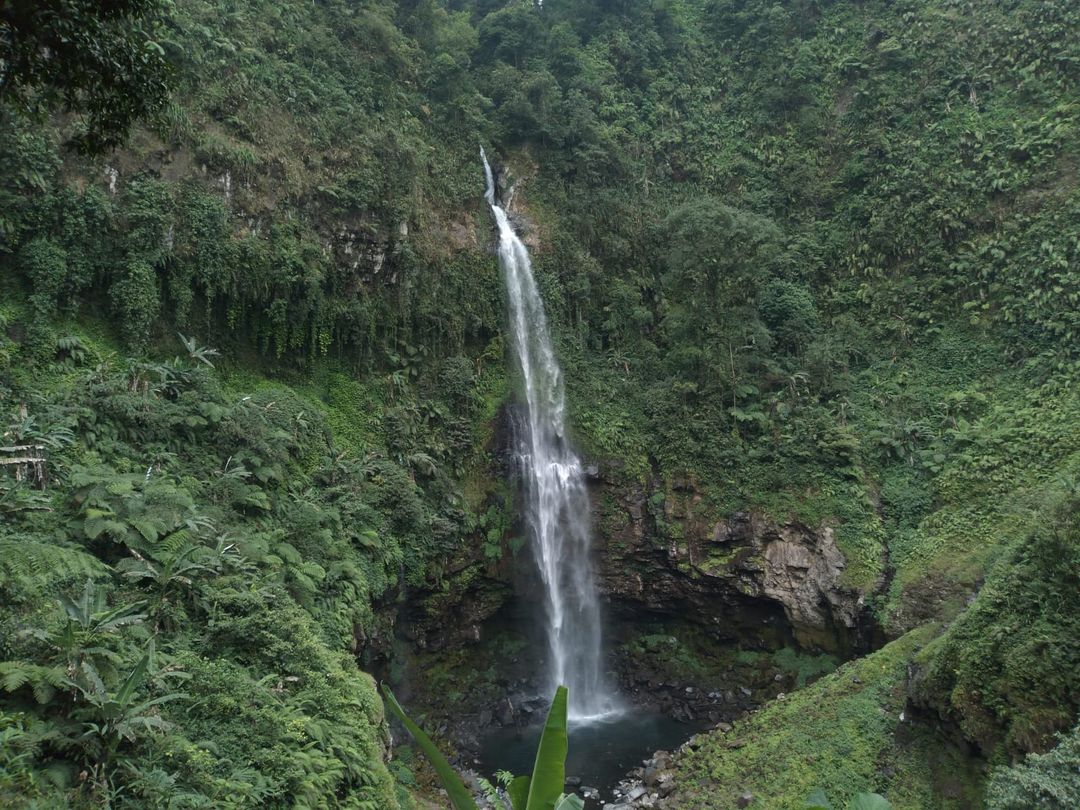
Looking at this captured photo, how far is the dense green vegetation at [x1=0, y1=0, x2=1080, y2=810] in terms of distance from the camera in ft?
26.2

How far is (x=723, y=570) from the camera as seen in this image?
19.8 m

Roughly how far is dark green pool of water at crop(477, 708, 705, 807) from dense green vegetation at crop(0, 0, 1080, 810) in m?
2.38

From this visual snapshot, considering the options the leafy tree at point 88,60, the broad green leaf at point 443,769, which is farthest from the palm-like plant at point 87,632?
the leafy tree at point 88,60

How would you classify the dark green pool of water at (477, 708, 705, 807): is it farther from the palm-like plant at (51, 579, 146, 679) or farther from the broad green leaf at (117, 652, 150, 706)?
the broad green leaf at (117, 652, 150, 706)

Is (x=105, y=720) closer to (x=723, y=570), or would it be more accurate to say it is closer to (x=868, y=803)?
(x=868, y=803)

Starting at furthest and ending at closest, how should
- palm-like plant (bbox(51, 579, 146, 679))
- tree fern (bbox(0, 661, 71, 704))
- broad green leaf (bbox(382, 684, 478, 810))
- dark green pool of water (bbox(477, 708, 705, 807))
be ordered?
→ dark green pool of water (bbox(477, 708, 705, 807))
palm-like plant (bbox(51, 579, 146, 679))
tree fern (bbox(0, 661, 71, 704))
broad green leaf (bbox(382, 684, 478, 810))

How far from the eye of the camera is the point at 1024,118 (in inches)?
966

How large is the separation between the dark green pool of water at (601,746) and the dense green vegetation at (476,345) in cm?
238

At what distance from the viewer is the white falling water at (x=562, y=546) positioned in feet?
65.7

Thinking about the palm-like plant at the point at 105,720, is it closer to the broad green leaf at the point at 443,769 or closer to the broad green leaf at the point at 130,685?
the broad green leaf at the point at 130,685

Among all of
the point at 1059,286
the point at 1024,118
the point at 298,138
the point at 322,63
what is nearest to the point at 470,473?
the point at 298,138

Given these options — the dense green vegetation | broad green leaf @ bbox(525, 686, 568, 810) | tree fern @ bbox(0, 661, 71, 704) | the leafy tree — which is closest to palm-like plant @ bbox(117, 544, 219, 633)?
the dense green vegetation

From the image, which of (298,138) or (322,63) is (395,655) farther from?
(322,63)

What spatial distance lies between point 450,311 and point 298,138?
262 inches
